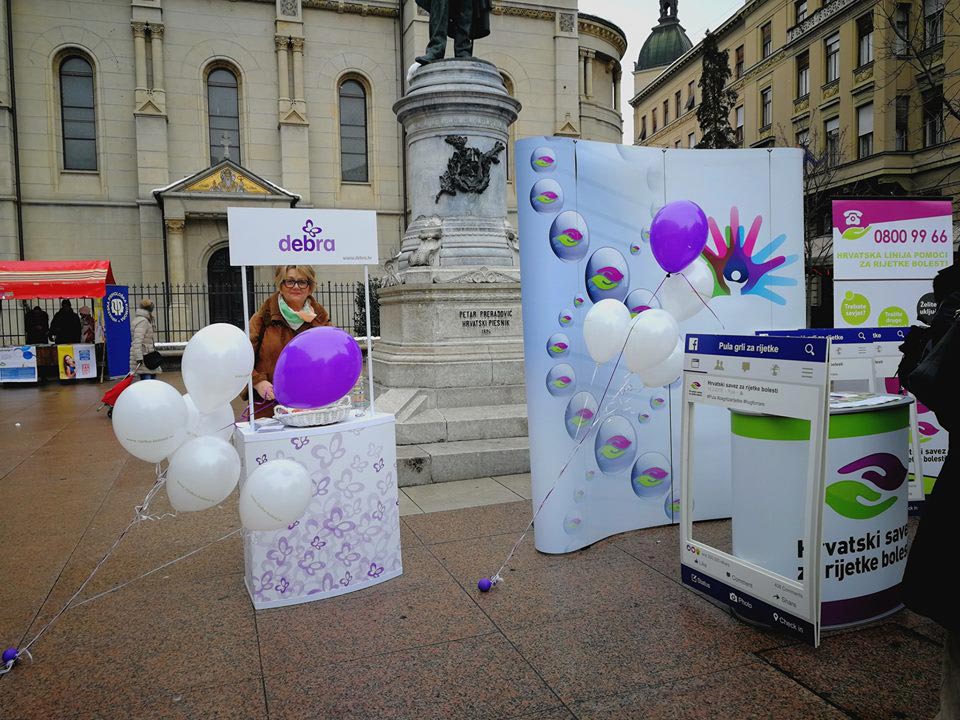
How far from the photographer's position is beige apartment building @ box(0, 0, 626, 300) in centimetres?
2431

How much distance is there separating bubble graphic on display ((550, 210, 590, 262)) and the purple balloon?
1.84 ft

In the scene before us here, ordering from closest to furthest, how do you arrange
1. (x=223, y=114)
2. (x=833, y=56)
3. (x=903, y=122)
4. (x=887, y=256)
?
(x=887, y=256) < (x=223, y=114) < (x=903, y=122) < (x=833, y=56)

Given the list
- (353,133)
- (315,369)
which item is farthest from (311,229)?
(353,133)

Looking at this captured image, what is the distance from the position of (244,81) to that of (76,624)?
84.6 ft

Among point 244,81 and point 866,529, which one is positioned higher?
point 244,81

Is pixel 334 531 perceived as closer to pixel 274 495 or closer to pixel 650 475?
pixel 274 495

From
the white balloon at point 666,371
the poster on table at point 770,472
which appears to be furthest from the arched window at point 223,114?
the poster on table at point 770,472

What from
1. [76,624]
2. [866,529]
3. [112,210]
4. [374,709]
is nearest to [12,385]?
[112,210]

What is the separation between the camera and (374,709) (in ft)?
9.71

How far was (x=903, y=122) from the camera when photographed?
30172mm

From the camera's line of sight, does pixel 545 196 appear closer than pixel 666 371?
No

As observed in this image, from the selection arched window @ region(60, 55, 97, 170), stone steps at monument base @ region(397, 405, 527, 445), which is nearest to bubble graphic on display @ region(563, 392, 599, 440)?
stone steps at monument base @ region(397, 405, 527, 445)

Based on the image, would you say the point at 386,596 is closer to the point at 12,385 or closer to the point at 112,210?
the point at 12,385

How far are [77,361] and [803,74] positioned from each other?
36025mm
